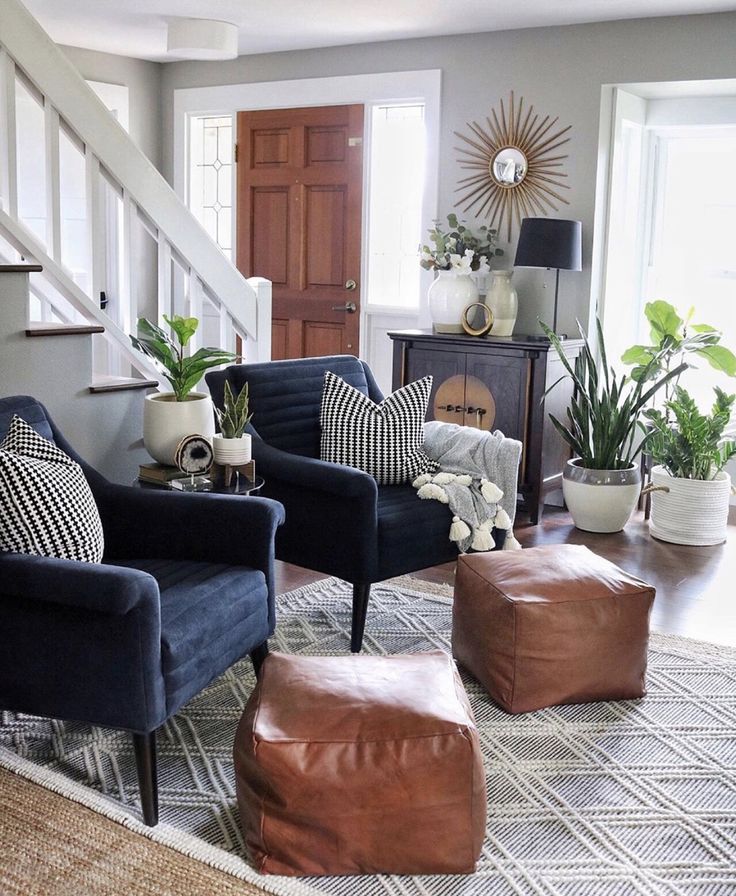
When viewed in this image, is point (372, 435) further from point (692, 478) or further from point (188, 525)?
point (692, 478)

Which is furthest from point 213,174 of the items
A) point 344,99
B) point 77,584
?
point 77,584

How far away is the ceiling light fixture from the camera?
5.21 metres

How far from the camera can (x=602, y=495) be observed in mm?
4602

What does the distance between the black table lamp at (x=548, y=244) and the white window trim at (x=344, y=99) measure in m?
0.87

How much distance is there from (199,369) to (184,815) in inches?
57.4

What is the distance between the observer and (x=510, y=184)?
5.25m

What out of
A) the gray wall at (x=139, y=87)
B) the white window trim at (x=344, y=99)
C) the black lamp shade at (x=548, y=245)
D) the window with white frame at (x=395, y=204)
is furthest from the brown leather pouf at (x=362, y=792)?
the gray wall at (x=139, y=87)

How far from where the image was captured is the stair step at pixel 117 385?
345cm

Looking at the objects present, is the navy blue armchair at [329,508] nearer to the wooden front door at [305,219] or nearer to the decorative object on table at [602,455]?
the decorative object on table at [602,455]

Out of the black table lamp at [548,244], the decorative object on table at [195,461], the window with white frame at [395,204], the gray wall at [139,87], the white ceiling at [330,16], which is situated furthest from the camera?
the gray wall at [139,87]

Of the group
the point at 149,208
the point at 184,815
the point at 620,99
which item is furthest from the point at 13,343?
the point at 620,99

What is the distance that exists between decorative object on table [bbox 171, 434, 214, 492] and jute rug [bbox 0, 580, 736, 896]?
21.5 inches

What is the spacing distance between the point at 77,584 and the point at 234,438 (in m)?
1.10

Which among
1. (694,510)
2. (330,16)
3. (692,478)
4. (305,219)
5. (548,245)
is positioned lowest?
(694,510)
